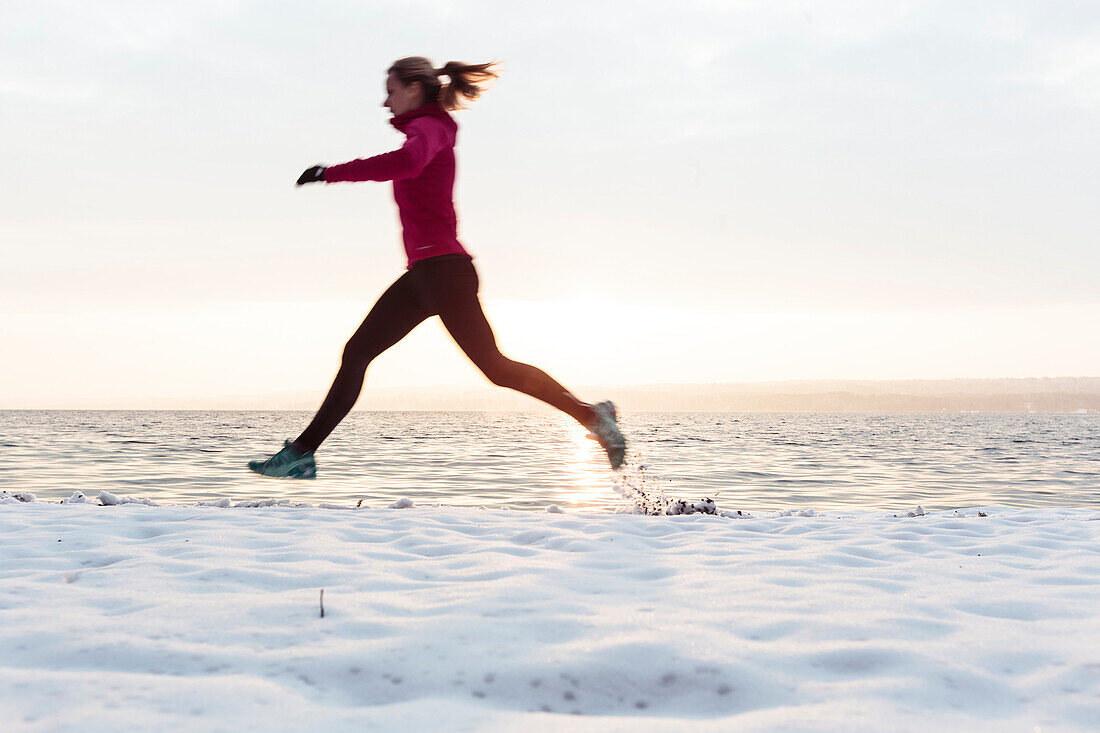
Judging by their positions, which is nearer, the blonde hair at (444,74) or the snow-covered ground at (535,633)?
the snow-covered ground at (535,633)

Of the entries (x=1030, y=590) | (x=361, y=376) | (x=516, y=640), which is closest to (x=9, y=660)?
(x=516, y=640)

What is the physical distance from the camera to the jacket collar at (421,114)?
13.6 ft

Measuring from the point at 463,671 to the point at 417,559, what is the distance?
4.72 feet

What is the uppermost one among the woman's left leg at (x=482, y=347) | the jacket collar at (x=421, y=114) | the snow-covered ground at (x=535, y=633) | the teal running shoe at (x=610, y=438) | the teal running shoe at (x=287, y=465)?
the jacket collar at (x=421, y=114)

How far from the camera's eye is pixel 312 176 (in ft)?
12.5

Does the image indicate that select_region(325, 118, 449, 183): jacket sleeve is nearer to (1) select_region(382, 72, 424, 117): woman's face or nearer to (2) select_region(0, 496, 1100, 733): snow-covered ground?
(1) select_region(382, 72, 424, 117): woman's face

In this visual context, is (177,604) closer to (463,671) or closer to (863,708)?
(463,671)

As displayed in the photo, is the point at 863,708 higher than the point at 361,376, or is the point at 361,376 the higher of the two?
the point at 361,376

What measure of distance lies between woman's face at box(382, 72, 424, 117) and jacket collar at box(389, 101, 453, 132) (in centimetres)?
3

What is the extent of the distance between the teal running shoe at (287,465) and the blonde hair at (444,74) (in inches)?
82.0

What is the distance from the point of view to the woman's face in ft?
13.8

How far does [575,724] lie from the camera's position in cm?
176

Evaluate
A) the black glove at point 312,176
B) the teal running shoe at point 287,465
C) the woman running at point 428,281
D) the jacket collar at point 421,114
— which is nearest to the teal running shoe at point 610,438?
the woman running at point 428,281

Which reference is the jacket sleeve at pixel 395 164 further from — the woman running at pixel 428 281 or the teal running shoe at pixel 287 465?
the teal running shoe at pixel 287 465
